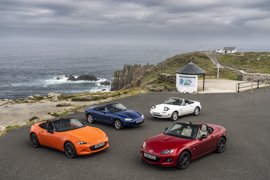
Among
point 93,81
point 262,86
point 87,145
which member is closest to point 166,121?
point 87,145

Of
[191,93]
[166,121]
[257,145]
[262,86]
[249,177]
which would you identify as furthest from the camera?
[262,86]

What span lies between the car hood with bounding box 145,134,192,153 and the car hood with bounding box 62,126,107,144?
2.62m

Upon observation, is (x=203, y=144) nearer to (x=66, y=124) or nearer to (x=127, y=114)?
(x=66, y=124)

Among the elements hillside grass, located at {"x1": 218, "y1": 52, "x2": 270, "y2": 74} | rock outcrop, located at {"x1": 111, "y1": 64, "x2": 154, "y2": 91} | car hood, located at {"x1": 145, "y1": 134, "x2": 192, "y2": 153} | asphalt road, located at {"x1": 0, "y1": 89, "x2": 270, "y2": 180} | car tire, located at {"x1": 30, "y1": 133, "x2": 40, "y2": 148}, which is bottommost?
rock outcrop, located at {"x1": 111, "y1": 64, "x2": 154, "y2": 91}

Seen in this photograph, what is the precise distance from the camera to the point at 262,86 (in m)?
44.1

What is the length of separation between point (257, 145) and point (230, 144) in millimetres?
1315

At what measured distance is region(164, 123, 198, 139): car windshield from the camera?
14578mm

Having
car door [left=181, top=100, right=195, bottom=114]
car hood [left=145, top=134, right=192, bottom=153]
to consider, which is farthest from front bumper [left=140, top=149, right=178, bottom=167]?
car door [left=181, top=100, right=195, bottom=114]

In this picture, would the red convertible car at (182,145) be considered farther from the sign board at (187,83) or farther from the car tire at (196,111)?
the sign board at (187,83)

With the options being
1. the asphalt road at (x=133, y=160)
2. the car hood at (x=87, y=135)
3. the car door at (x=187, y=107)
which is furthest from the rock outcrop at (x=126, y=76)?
the car hood at (x=87, y=135)

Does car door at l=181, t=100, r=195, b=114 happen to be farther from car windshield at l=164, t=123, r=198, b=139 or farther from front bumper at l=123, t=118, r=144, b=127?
car windshield at l=164, t=123, r=198, b=139

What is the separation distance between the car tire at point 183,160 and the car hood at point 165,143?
357 mm

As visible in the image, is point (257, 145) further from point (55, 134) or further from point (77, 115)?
point (77, 115)

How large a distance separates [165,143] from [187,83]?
25034 millimetres
